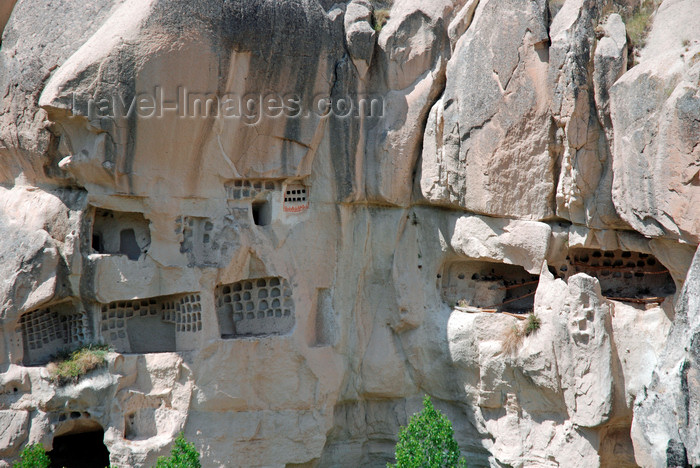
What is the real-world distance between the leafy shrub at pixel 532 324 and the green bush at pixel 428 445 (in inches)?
93.6

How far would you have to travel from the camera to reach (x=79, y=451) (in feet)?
61.6

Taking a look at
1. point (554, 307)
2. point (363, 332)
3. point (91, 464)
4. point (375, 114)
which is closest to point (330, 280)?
point (363, 332)

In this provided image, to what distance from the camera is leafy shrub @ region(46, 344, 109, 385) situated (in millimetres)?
16594

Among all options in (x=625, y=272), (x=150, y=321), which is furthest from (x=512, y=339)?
(x=150, y=321)

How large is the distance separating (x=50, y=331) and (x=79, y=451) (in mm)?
2894

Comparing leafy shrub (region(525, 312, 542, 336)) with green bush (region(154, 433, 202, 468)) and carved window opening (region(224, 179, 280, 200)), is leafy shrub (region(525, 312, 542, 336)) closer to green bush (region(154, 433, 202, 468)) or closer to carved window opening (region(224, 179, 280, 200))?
carved window opening (region(224, 179, 280, 200))

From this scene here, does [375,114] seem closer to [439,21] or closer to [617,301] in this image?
[439,21]

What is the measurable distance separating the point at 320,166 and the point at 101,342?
17.6 ft

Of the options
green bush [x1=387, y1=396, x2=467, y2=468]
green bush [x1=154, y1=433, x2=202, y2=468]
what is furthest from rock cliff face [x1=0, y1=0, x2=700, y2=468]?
green bush [x1=387, y1=396, x2=467, y2=468]

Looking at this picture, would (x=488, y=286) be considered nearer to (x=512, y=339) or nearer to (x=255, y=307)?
(x=512, y=339)

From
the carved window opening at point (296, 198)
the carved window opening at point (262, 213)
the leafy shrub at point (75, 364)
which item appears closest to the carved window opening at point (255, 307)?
the carved window opening at point (262, 213)

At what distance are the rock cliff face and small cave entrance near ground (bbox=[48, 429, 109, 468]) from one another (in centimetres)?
161

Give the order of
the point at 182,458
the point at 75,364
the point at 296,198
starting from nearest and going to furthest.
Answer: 1. the point at 182,458
2. the point at 75,364
3. the point at 296,198

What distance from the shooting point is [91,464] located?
60.5 ft
